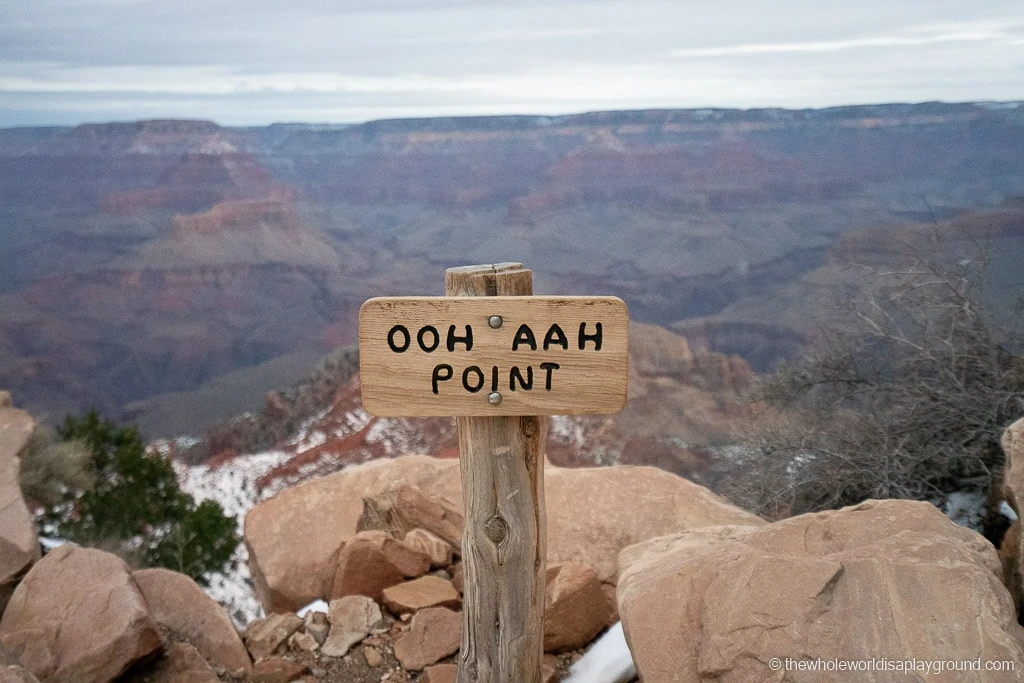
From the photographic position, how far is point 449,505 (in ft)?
18.6

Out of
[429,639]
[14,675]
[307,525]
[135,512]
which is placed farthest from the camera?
[135,512]

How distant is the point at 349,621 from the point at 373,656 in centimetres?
31

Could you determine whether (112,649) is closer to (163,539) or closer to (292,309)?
(163,539)

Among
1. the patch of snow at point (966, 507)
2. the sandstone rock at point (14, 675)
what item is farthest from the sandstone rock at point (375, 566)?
the patch of snow at point (966, 507)

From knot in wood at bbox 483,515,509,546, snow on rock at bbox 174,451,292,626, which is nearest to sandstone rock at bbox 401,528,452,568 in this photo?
knot in wood at bbox 483,515,509,546

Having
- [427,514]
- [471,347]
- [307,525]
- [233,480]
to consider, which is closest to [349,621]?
[427,514]

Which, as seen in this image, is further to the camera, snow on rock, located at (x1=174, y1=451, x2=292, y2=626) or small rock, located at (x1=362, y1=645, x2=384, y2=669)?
snow on rock, located at (x1=174, y1=451, x2=292, y2=626)

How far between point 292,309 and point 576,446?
103 ft

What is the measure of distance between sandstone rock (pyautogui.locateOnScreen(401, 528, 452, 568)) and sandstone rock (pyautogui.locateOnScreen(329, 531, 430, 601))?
61 millimetres

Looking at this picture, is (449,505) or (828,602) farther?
(449,505)

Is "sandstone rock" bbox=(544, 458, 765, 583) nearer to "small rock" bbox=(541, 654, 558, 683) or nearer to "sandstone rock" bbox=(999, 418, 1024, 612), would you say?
"small rock" bbox=(541, 654, 558, 683)

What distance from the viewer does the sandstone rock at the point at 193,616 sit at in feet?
Result: 14.7

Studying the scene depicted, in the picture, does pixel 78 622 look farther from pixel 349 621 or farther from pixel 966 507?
pixel 966 507

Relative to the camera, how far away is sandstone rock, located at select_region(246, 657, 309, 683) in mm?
4121
